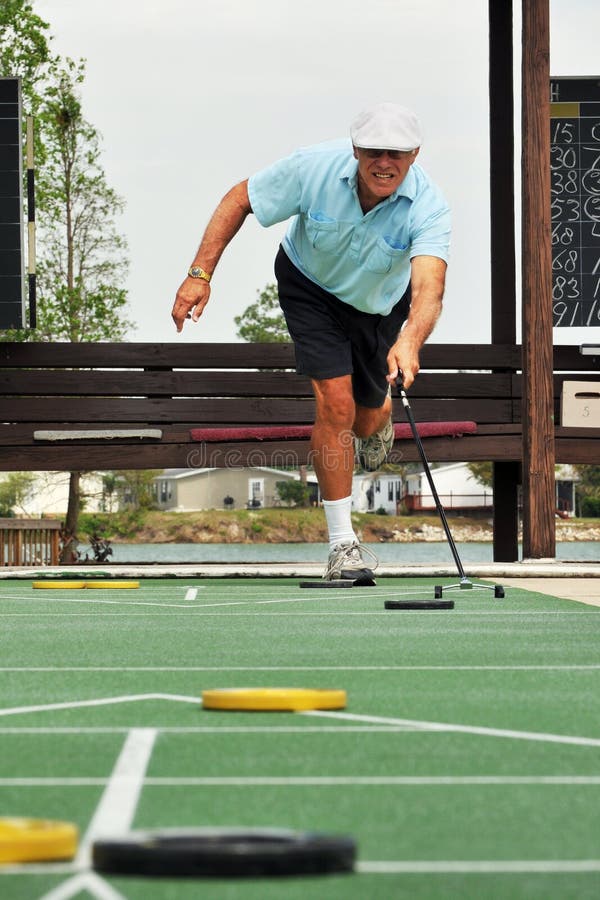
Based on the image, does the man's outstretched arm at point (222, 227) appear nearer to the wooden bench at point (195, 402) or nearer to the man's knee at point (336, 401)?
the man's knee at point (336, 401)

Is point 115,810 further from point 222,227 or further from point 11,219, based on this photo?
point 11,219

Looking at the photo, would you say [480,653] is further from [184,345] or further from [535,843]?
[184,345]

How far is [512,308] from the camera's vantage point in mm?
15023

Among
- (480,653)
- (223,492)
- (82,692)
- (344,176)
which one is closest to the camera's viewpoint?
(82,692)

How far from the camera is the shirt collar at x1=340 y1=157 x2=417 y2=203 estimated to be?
6.62 metres

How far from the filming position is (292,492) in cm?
4856

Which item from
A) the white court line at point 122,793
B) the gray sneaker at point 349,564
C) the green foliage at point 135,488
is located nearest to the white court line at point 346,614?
the gray sneaker at point 349,564

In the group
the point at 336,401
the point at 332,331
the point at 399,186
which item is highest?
the point at 399,186

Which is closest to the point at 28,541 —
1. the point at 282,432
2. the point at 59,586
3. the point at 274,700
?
the point at 282,432

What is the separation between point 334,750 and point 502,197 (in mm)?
12874

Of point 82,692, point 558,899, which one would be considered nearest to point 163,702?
point 82,692

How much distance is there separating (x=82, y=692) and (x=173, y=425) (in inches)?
443

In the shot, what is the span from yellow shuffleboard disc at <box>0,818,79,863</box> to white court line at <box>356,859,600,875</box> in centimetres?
30

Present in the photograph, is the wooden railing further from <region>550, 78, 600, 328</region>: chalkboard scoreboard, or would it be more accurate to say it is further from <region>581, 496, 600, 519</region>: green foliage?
<region>581, 496, 600, 519</region>: green foliage
